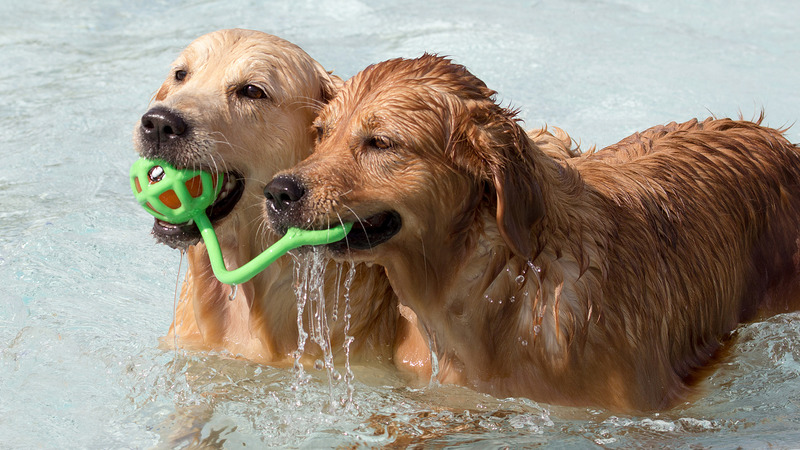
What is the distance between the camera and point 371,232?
179 inches

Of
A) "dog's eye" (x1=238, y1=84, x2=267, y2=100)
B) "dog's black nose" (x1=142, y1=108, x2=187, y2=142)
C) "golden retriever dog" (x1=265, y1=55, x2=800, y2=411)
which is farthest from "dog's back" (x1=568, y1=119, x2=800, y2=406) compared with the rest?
"dog's black nose" (x1=142, y1=108, x2=187, y2=142)

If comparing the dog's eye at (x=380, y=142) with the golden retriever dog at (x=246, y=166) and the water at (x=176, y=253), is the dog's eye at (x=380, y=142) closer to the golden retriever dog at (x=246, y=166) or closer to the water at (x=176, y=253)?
the golden retriever dog at (x=246, y=166)

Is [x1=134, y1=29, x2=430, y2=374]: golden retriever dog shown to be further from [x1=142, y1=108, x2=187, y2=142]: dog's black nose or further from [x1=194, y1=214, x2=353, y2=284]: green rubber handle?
[x1=194, y1=214, x2=353, y2=284]: green rubber handle

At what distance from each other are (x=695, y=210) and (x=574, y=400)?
1.43 m

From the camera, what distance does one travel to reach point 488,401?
16.5 ft

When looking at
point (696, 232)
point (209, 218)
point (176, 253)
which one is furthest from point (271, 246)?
point (176, 253)

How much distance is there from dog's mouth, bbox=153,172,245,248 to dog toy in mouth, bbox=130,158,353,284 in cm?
4

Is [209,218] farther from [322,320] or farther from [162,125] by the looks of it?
[322,320]

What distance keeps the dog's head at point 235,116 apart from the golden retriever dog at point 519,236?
0.35 m

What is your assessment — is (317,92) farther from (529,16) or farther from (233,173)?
(529,16)

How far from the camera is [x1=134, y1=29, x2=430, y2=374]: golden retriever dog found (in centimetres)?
497

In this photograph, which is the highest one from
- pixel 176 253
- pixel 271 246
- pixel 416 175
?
pixel 416 175

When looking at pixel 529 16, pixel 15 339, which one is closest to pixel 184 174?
pixel 15 339

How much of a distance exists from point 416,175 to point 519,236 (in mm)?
544
